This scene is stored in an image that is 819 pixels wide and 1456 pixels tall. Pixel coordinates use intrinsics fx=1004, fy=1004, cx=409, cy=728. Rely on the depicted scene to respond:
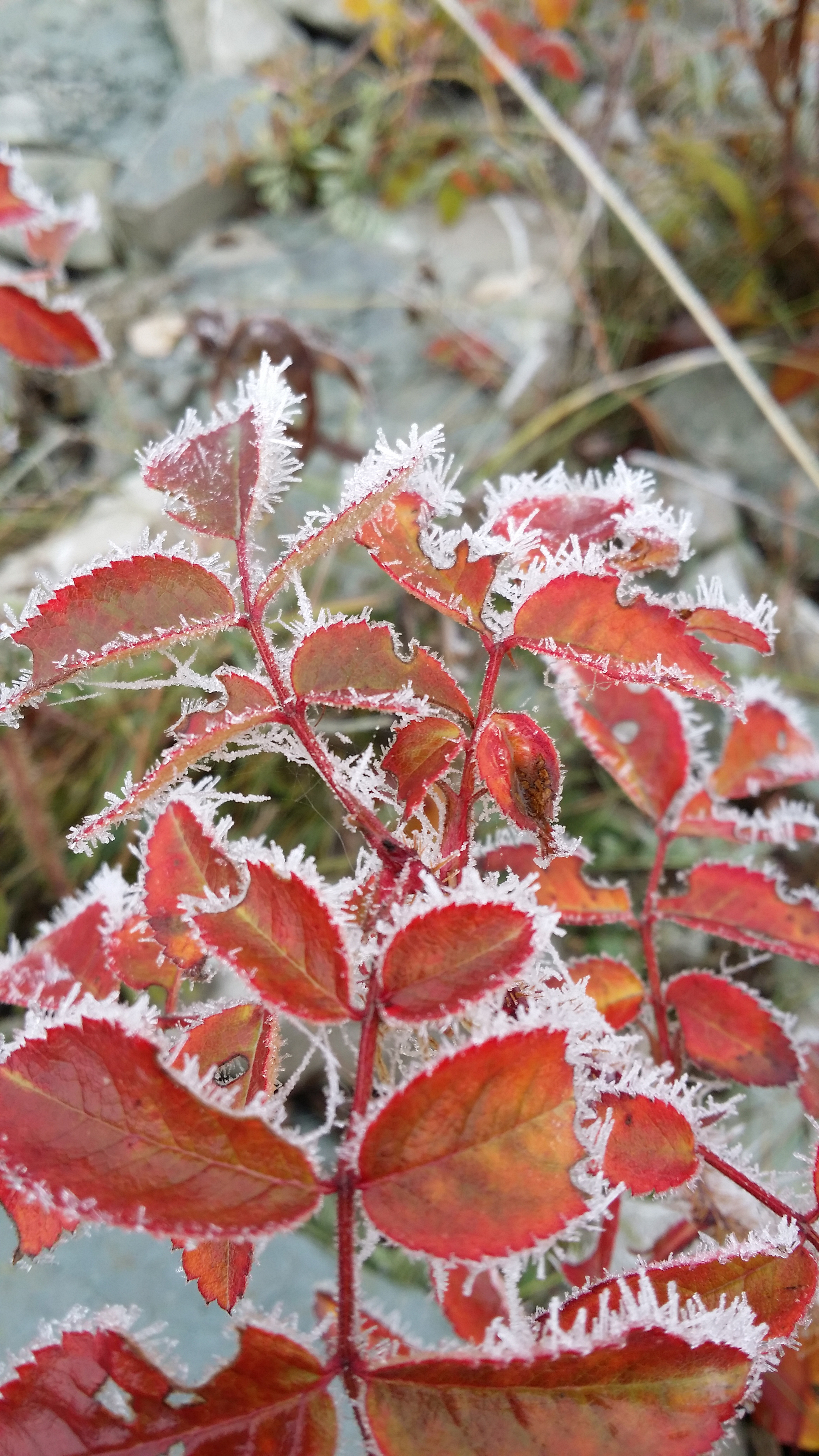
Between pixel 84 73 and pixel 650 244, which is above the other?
pixel 84 73

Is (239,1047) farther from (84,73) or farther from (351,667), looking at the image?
(84,73)

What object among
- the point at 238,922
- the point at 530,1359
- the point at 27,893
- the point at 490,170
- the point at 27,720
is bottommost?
the point at 27,893

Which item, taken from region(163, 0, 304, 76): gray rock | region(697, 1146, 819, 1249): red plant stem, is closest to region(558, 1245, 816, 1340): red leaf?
region(697, 1146, 819, 1249): red plant stem

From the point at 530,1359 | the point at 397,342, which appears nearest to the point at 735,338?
the point at 397,342

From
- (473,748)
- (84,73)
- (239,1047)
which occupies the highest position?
(84,73)

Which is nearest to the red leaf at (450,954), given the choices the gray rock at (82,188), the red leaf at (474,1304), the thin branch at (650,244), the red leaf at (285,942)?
the red leaf at (285,942)

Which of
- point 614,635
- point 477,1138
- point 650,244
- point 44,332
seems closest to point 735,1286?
point 477,1138

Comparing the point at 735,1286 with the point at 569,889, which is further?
the point at 569,889

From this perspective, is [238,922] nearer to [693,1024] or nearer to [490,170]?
[693,1024]
